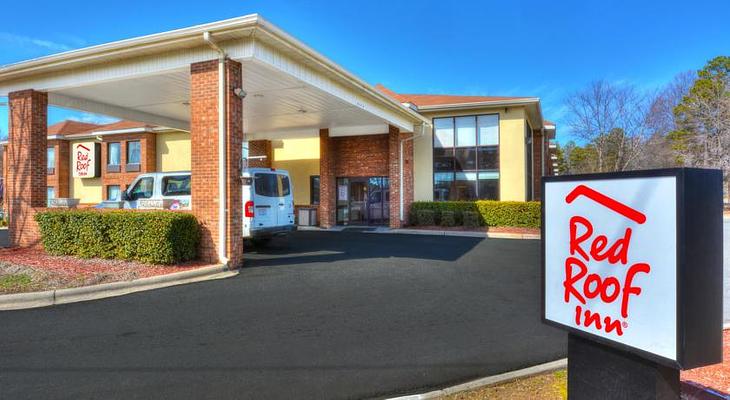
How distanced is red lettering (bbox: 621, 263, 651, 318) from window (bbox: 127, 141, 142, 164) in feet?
84.0

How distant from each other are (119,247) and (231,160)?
2.62 meters

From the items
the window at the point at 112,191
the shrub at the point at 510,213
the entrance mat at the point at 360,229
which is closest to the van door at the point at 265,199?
the entrance mat at the point at 360,229

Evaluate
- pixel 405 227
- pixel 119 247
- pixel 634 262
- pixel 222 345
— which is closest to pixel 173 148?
pixel 405 227

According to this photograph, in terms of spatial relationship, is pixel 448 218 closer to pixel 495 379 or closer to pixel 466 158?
pixel 466 158

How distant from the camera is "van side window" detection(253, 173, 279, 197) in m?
Result: 10.4

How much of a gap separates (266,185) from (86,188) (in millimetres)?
20175

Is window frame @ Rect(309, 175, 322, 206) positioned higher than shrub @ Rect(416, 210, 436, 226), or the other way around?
window frame @ Rect(309, 175, 322, 206)

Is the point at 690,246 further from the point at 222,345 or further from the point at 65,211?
the point at 65,211

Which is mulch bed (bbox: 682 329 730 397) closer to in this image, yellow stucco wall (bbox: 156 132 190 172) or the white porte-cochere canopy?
the white porte-cochere canopy

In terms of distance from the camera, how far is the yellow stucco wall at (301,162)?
64.2ft

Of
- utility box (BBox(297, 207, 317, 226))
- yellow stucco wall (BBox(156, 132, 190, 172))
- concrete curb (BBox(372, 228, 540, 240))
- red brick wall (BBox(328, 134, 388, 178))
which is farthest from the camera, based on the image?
yellow stucco wall (BBox(156, 132, 190, 172))

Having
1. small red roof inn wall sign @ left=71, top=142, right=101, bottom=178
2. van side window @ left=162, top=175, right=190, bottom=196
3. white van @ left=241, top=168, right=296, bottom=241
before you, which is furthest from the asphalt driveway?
small red roof inn wall sign @ left=71, top=142, right=101, bottom=178

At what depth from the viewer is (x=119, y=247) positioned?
7852 mm

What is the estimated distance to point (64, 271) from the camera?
7027 millimetres
